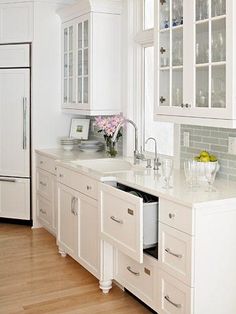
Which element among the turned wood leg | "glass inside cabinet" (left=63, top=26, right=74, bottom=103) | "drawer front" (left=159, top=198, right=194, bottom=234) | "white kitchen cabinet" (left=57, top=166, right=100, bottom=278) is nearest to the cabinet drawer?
the turned wood leg

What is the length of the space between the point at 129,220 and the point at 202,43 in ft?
3.78

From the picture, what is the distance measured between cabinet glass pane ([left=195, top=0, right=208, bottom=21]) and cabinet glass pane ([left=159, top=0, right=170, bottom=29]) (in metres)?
0.34

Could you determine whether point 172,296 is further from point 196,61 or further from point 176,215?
point 196,61

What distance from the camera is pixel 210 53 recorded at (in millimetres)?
2648

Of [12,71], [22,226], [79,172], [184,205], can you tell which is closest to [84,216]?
[79,172]

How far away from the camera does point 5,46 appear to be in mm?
4957

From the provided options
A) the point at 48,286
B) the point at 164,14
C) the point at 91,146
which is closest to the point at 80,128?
the point at 91,146

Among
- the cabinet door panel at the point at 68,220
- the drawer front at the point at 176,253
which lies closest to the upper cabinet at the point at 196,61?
the drawer front at the point at 176,253

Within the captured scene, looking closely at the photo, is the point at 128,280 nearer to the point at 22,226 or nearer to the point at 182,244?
the point at 182,244

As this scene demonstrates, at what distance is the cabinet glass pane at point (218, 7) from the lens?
8.32 feet

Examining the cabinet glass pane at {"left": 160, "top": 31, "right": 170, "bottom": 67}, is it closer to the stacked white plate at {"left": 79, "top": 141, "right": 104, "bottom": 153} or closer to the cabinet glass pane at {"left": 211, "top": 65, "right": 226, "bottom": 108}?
the cabinet glass pane at {"left": 211, "top": 65, "right": 226, "bottom": 108}

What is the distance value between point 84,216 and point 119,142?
1.17m

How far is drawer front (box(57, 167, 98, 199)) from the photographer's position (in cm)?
339

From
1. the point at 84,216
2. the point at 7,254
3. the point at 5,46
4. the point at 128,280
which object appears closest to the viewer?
the point at 128,280
